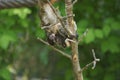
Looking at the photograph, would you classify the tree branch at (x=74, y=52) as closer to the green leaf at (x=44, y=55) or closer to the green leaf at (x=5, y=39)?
the green leaf at (x=5, y=39)

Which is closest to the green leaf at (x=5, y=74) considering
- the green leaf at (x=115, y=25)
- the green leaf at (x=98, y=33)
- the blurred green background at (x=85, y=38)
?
the blurred green background at (x=85, y=38)

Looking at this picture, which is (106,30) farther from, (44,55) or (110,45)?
(44,55)

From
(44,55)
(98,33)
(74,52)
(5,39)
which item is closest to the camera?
(74,52)

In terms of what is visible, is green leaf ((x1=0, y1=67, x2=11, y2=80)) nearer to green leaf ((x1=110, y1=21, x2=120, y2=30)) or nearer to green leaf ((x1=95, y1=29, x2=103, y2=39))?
green leaf ((x1=95, y1=29, x2=103, y2=39))

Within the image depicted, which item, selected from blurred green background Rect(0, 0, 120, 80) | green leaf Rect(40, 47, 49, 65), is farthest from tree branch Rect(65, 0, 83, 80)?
green leaf Rect(40, 47, 49, 65)

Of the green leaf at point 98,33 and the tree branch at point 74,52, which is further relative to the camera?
the green leaf at point 98,33

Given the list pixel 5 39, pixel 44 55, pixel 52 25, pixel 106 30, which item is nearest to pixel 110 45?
pixel 106 30

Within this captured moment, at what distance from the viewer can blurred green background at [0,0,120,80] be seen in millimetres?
2276

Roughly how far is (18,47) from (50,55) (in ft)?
0.93

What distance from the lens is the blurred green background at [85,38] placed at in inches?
89.6

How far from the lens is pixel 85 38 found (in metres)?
2.24

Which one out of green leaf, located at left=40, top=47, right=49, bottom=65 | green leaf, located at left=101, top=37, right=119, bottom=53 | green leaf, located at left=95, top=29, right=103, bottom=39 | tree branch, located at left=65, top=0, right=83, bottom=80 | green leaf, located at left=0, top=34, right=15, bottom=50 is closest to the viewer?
tree branch, located at left=65, top=0, right=83, bottom=80

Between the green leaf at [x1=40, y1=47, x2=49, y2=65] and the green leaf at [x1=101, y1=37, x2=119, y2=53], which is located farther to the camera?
the green leaf at [x1=40, y1=47, x2=49, y2=65]

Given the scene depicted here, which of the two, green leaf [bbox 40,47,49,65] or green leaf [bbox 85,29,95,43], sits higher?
green leaf [bbox 40,47,49,65]
